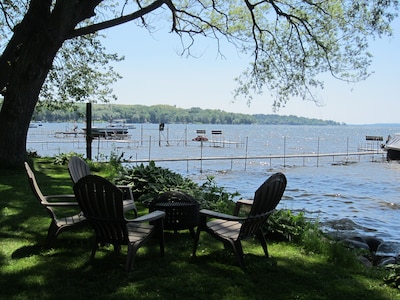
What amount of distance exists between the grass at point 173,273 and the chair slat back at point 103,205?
354 millimetres

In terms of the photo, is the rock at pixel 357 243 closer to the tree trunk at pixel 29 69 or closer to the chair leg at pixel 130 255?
the chair leg at pixel 130 255

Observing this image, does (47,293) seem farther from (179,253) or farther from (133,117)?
(133,117)

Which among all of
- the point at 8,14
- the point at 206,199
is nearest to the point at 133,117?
the point at 8,14

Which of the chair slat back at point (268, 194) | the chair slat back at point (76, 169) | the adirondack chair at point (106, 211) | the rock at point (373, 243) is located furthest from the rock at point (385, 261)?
the chair slat back at point (76, 169)

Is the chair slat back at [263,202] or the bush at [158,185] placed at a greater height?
the chair slat back at [263,202]

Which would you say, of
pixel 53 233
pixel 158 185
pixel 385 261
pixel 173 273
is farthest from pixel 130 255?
pixel 385 261

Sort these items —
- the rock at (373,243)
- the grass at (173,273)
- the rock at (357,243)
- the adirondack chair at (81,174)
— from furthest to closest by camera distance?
the rock at (373,243), the rock at (357,243), the adirondack chair at (81,174), the grass at (173,273)

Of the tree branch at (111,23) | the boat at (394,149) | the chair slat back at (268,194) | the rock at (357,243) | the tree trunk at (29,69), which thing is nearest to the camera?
the chair slat back at (268,194)

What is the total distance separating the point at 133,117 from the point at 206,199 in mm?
94136

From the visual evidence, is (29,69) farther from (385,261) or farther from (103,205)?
(385,261)

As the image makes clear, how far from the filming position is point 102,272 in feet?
12.5

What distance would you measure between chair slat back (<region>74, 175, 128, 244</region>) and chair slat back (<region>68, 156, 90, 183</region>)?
1785 mm

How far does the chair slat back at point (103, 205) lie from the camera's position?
3.71 meters

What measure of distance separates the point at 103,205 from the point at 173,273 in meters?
0.89
